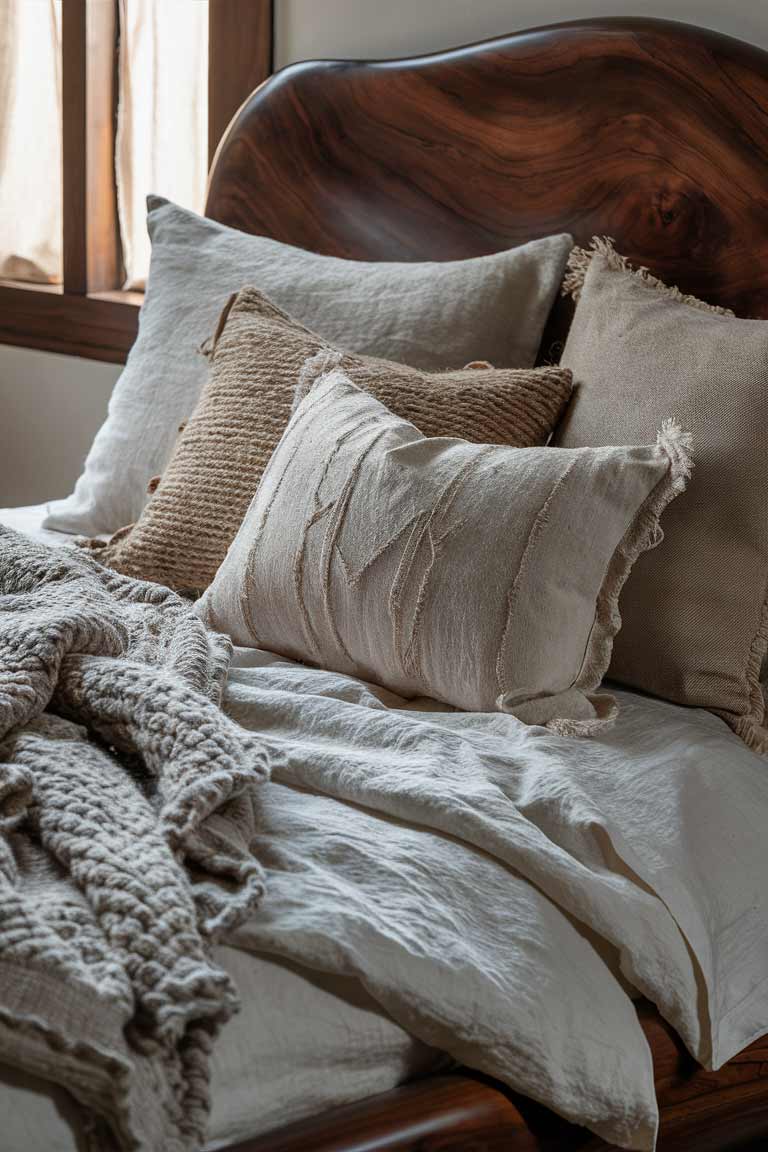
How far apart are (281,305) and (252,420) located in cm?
34

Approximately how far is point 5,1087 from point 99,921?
0.34ft

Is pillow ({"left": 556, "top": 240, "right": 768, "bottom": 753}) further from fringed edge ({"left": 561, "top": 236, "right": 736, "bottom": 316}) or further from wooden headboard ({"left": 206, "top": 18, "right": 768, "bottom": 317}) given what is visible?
wooden headboard ({"left": 206, "top": 18, "right": 768, "bottom": 317})

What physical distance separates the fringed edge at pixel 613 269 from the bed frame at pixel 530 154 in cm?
3

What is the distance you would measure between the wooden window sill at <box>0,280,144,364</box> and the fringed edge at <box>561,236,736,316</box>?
1.14m

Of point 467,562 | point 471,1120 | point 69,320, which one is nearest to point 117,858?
point 471,1120

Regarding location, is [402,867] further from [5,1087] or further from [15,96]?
[15,96]

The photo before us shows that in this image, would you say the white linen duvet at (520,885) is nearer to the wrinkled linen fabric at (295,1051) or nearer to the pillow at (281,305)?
the wrinkled linen fabric at (295,1051)

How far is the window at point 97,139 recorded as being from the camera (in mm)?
2664

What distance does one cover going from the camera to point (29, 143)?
3000 mm

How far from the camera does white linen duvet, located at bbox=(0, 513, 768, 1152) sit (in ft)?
2.92

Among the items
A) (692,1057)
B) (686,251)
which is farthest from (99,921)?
(686,251)

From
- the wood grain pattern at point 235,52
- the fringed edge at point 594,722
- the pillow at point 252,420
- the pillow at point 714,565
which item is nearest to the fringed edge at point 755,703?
the pillow at point 714,565

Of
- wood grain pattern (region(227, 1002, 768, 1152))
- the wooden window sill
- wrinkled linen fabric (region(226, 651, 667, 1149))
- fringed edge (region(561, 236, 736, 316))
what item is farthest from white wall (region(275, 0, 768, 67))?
wood grain pattern (region(227, 1002, 768, 1152))

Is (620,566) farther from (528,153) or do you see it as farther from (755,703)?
(528,153)
